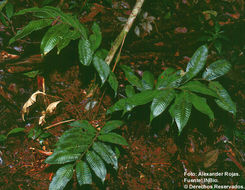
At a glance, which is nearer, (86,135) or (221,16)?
(86,135)

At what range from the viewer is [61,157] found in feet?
3.54

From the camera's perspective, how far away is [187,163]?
4.66 feet

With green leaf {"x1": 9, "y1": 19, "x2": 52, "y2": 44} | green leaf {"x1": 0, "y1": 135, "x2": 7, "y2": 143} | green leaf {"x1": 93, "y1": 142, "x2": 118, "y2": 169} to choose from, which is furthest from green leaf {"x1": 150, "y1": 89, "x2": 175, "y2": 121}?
green leaf {"x1": 0, "y1": 135, "x2": 7, "y2": 143}

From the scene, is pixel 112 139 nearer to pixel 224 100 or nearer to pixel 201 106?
pixel 201 106

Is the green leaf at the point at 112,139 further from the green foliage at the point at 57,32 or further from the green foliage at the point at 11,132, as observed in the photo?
the green foliage at the point at 11,132

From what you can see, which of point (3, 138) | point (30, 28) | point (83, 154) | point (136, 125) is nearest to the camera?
point (30, 28)

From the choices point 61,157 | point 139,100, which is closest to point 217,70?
point 139,100

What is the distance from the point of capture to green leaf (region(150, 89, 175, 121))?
105cm

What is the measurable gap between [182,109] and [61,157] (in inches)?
27.0

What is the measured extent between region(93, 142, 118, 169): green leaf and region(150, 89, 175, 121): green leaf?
324 millimetres

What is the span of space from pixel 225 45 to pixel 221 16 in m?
0.41

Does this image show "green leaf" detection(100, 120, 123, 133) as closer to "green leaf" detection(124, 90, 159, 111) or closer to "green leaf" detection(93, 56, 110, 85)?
"green leaf" detection(124, 90, 159, 111)

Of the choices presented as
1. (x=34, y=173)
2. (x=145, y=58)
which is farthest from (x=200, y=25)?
(x=34, y=173)

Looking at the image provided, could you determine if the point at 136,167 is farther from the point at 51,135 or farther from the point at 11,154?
the point at 11,154
